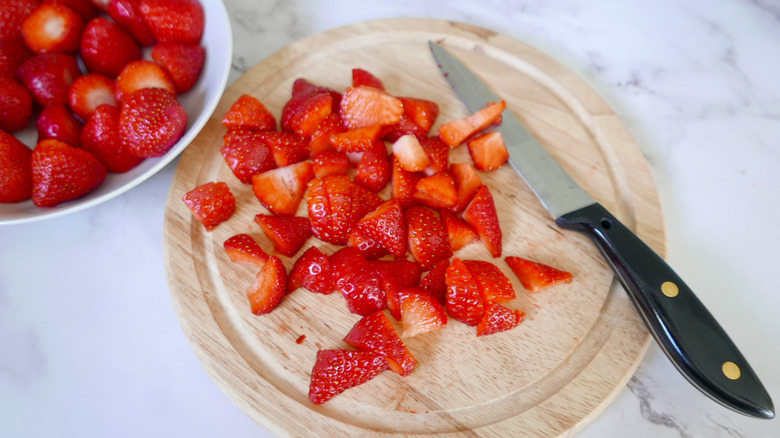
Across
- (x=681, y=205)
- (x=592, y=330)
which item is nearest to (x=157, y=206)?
(x=592, y=330)

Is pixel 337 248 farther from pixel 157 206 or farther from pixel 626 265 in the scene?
pixel 626 265

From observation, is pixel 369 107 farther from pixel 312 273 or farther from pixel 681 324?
pixel 681 324

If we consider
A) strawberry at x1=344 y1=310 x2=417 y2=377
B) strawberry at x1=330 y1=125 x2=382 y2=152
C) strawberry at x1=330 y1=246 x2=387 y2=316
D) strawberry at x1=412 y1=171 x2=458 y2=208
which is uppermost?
strawberry at x1=330 y1=125 x2=382 y2=152

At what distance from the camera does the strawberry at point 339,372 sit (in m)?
1.33

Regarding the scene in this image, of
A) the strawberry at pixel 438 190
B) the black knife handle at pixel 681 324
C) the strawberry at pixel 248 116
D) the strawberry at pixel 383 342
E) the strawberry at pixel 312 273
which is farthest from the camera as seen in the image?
the strawberry at pixel 248 116

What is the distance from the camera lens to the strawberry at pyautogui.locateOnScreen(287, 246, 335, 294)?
4.79 ft

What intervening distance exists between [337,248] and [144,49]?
1047 mm

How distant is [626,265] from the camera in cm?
141

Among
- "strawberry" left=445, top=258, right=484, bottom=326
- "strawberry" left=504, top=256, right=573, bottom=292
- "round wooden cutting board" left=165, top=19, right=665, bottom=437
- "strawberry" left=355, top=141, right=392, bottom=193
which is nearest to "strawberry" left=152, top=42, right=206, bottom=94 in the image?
"round wooden cutting board" left=165, top=19, right=665, bottom=437

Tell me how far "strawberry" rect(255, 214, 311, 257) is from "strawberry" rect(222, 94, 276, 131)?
316 millimetres

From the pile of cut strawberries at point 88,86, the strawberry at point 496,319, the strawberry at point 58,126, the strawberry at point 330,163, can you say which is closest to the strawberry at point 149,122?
the pile of cut strawberries at point 88,86

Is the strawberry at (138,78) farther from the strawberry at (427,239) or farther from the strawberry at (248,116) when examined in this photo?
the strawberry at (427,239)

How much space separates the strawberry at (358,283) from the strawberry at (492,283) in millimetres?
266

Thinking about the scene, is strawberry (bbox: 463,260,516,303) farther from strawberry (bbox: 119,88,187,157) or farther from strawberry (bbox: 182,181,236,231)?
strawberry (bbox: 119,88,187,157)
